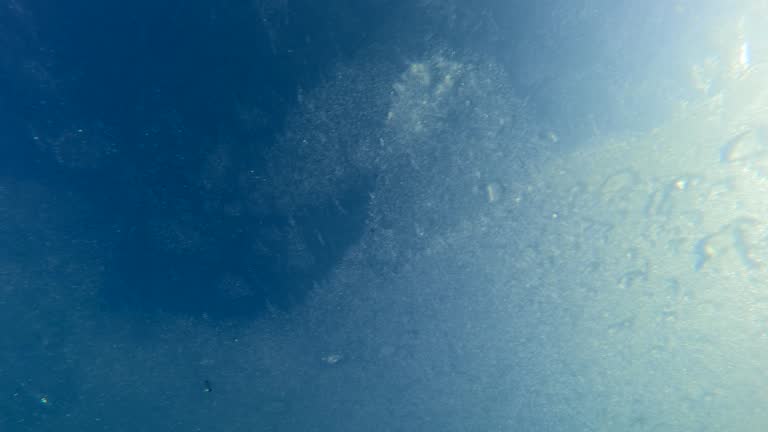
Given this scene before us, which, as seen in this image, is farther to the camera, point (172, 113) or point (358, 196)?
point (358, 196)

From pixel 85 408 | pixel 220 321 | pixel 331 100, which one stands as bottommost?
pixel 85 408

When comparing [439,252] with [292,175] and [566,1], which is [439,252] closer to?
[292,175]

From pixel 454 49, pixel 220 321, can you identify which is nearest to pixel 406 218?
pixel 454 49

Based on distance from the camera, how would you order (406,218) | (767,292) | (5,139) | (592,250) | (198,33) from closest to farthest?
1. (198,33)
2. (5,139)
3. (406,218)
4. (592,250)
5. (767,292)

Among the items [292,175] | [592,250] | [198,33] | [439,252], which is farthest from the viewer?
[592,250]

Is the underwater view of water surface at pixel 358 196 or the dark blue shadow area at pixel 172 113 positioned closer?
the dark blue shadow area at pixel 172 113

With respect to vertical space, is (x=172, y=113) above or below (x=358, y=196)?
below

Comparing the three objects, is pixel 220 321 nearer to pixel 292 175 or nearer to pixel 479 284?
pixel 292 175

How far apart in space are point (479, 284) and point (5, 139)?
5246mm

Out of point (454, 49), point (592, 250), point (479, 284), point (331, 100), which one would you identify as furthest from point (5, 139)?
point (592, 250)

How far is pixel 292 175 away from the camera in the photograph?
3.74 metres

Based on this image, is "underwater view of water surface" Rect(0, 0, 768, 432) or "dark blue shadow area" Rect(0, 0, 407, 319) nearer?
"dark blue shadow area" Rect(0, 0, 407, 319)

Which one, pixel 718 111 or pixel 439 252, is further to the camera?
pixel 439 252

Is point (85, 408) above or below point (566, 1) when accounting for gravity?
below
